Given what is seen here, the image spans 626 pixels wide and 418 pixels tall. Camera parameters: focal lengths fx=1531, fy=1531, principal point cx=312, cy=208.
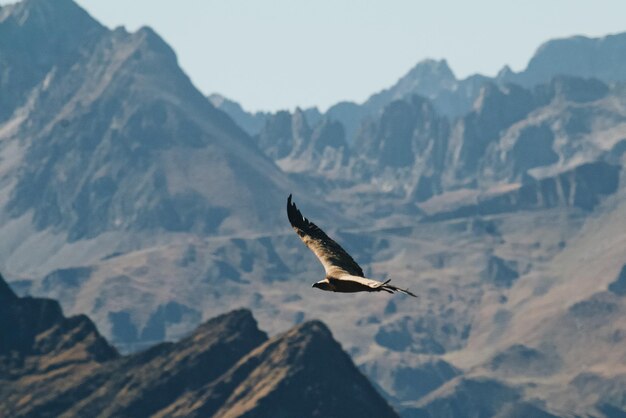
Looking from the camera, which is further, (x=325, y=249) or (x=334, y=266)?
(x=325, y=249)

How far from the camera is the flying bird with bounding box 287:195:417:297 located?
293 feet

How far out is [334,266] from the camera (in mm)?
94125

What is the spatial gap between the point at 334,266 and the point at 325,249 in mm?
3312

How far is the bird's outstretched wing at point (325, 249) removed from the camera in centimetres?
9356

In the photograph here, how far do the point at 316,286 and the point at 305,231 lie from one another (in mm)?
7413

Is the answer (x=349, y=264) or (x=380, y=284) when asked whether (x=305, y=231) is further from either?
(x=380, y=284)

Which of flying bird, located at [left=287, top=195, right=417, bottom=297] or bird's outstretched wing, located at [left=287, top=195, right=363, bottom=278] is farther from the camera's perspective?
bird's outstretched wing, located at [left=287, top=195, right=363, bottom=278]

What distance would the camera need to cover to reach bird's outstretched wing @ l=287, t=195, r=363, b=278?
307ft

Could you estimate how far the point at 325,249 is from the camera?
97250 mm

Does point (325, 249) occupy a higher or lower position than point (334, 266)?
higher

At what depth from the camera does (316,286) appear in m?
93.2

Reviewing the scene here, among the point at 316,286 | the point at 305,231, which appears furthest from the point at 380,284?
the point at 305,231

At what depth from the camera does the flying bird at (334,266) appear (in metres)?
89.4

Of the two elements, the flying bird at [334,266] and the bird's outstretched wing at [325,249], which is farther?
the bird's outstretched wing at [325,249]
